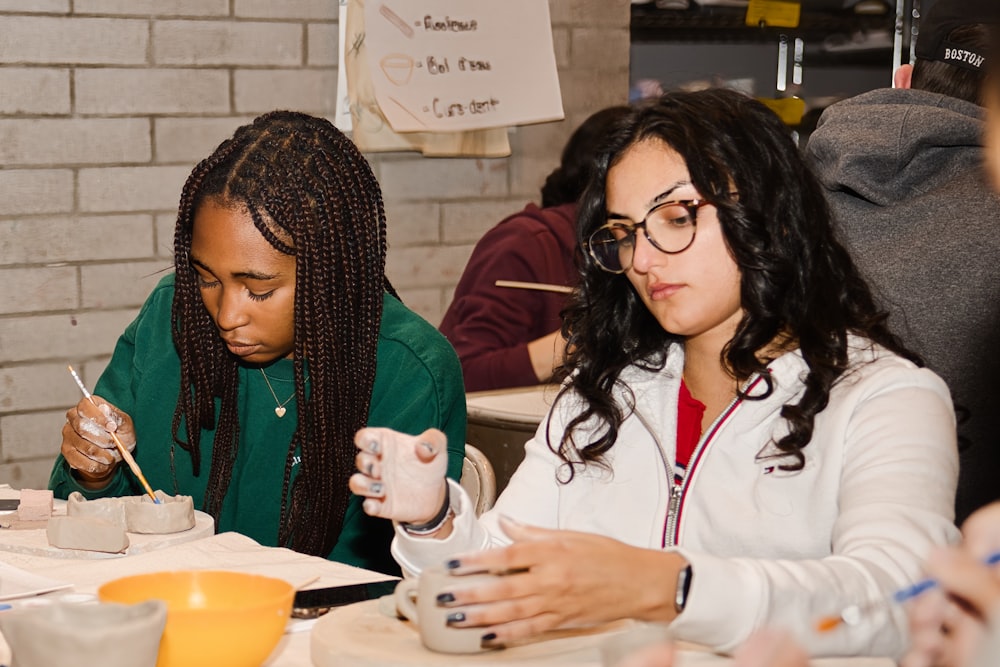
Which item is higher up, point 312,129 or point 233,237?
point 312,129

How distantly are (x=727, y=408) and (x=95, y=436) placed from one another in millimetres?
978

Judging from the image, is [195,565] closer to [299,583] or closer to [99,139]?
[299,583]

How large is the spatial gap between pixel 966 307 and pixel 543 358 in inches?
59.0

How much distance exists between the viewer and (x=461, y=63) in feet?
13.0

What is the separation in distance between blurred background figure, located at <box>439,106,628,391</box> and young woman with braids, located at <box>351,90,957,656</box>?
4.79ft

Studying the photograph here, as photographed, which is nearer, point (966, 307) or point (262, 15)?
point (966, 307)

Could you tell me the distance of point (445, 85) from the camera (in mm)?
3943

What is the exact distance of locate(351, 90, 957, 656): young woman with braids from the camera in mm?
1415

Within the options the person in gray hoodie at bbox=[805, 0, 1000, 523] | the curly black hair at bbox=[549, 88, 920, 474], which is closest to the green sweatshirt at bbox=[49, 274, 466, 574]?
the curly black hair at bbox=[549, 88, 920, 474]

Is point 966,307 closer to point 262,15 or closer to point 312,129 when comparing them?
point 312,129

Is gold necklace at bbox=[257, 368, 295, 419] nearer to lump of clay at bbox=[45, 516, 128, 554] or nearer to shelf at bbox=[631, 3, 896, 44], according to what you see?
lump of clay at bbox=[45, 516, 128, 554]

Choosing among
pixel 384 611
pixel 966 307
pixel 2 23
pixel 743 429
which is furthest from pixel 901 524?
pixel 2 23

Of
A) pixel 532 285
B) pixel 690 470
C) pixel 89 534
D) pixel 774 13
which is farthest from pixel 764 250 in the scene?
pixel 774 13

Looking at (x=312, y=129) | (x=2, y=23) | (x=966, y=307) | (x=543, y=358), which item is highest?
(x=2, y=23)
